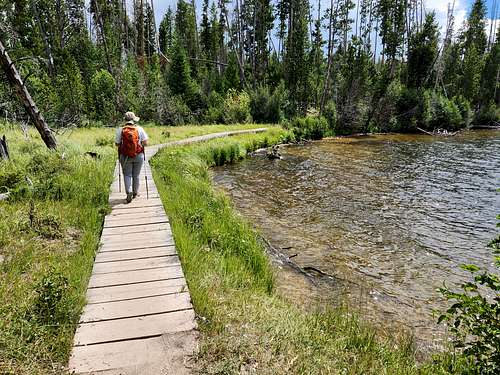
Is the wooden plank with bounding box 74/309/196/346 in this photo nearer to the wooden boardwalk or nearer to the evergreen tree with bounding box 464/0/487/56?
the wooden boardwalk

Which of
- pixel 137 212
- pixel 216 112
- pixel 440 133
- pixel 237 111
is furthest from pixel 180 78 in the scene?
pixel 137 212

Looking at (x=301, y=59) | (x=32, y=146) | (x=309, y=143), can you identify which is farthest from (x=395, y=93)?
(x=32, y=146)

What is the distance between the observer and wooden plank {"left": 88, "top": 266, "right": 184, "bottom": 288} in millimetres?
3984

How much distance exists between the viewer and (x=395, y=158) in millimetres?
19734

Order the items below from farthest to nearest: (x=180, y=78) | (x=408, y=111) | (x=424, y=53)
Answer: (x=424, y=53) < (x=408, y=111) < (x=180, y=78)

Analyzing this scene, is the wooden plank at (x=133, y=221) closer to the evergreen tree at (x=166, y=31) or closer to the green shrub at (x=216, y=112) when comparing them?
the green shrub at (x=216, y=112)

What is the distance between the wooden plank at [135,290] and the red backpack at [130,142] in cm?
378

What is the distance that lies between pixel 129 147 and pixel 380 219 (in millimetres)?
6762

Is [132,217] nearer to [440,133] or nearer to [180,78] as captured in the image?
[180,78]

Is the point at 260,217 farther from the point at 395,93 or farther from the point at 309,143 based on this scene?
the point at 395,93

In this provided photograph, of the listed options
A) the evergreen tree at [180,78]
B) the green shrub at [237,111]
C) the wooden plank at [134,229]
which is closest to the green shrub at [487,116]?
the green shrub at [237,111]

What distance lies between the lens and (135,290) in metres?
3.83

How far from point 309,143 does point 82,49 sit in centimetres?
2596

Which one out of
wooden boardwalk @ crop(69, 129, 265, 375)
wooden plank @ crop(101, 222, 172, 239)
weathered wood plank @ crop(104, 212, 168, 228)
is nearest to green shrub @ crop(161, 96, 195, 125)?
weathered wood plank @ crop(104, 212, 168, 228)
